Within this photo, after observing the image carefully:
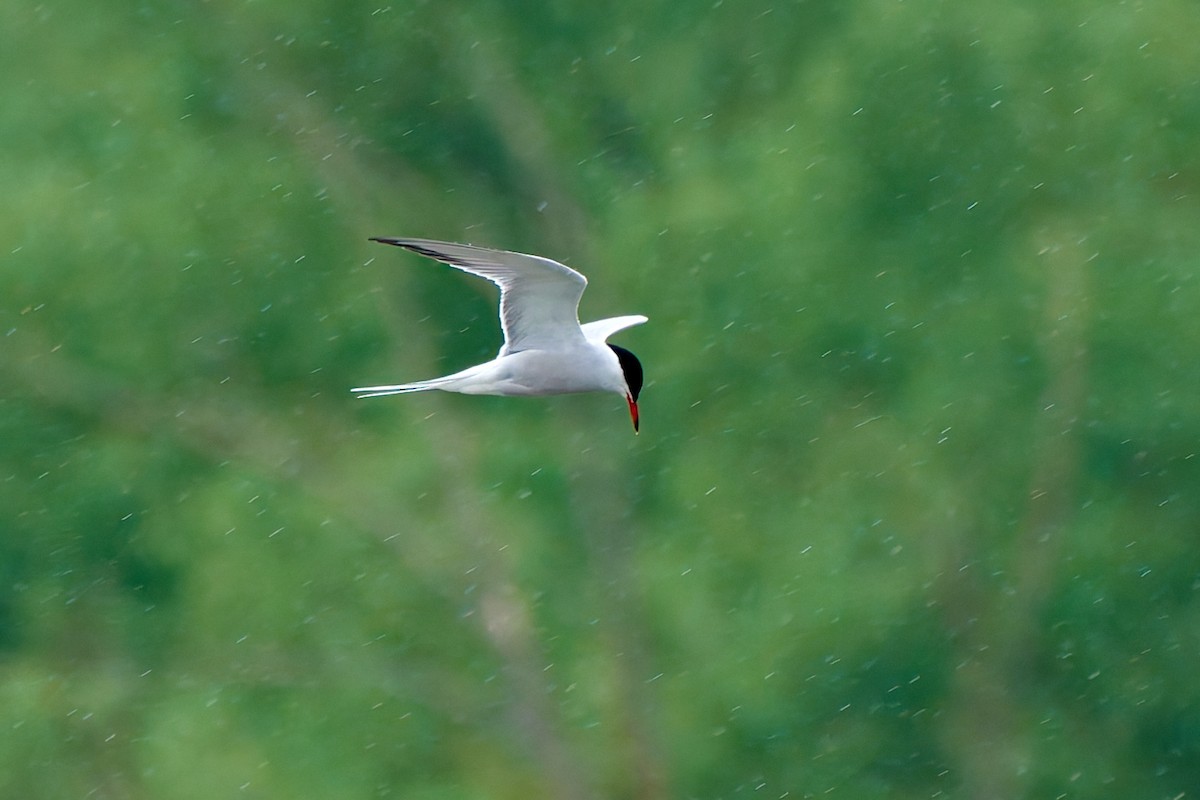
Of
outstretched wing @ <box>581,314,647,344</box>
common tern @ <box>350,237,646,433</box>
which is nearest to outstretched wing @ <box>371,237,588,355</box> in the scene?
common tern @ <box>350,237,646,433</box>

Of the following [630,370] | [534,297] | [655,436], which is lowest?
[655,436]

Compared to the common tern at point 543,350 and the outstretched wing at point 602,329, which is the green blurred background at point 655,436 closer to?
the outstretched wing at point 602,329

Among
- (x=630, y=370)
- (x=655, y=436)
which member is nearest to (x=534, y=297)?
(x=630, y=370)

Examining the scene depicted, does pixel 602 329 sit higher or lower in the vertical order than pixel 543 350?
lower

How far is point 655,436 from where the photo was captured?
8.51 m

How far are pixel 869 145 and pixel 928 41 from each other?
61cm

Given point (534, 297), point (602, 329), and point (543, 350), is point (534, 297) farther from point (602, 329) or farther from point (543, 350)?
point (602, 329)

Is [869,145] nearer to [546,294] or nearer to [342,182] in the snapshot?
[342,182]

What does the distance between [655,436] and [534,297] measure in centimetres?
388

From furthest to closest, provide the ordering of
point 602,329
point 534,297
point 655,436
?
point 655,436
point 602,329
point 534,297

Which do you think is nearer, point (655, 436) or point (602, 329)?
point (602, 329)

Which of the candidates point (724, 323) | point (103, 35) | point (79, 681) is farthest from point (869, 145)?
point (79, 681)

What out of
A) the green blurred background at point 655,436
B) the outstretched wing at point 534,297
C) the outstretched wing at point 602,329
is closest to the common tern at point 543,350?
the outstretched wing at point 534,297

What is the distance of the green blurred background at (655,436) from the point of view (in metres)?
8.15
